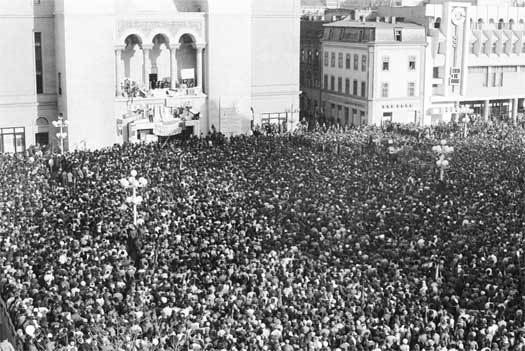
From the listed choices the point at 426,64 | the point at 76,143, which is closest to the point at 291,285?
the point at 76,143

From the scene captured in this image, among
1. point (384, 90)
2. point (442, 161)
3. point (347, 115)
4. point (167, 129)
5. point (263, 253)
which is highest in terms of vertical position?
point (384, 90)

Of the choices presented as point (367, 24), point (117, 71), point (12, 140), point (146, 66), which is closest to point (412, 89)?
point (367, 24)

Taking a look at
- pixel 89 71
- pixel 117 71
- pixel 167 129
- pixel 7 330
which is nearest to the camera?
pixel 7 330

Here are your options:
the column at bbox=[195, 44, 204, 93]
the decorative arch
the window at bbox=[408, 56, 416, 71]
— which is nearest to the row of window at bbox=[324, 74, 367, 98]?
the window at bbox=[408, 56, 416, 71]

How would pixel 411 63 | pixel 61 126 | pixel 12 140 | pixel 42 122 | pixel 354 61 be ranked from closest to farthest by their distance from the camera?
1. pixel 61 126
2. pixel 12 140
3. pixel 42 122
4. pixel 411 63
5. pixel 354 61

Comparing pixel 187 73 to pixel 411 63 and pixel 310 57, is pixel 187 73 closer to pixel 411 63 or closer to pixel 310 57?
pixel 310 57

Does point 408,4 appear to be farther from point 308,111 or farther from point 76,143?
point 76,143

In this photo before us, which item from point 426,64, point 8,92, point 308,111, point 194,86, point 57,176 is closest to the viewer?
point 57,176
